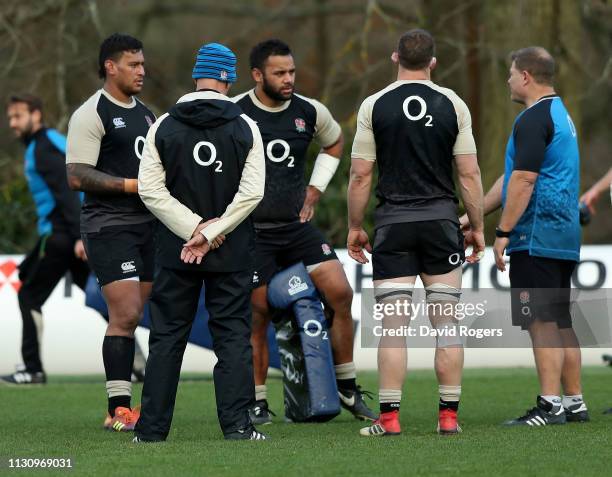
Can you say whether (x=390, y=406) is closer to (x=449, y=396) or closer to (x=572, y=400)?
(x=449, y=396)

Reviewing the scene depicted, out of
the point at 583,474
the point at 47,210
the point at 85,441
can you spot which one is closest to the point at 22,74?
the point at 47,210

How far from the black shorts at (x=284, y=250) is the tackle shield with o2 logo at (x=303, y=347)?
0.06m

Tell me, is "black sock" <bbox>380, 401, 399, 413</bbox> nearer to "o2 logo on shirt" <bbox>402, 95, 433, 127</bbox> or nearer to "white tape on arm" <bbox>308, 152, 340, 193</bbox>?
"o2 logo on shirt" <bbox>402, 95, 433, 127</bbox>

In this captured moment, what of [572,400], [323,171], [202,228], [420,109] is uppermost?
[420,109]

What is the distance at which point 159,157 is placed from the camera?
7387 mm

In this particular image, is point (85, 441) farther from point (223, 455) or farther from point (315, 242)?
point (315, 242)

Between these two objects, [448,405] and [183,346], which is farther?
[448,405]

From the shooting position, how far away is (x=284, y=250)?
8969 millimetres

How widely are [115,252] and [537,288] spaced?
2.50m

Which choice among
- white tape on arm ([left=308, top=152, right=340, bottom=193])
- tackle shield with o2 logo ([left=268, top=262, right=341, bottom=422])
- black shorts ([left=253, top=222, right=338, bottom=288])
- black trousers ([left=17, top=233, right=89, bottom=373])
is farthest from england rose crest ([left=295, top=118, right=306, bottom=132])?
black trousers ([left=17, top=233, right=89, bottom=373])

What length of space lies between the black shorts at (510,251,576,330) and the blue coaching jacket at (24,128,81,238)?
4.44 m

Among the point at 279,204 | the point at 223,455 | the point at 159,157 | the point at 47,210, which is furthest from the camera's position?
the point at 47,210

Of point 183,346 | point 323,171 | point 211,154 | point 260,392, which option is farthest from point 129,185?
point 260,392

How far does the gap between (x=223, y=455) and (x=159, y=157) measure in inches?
64.1
